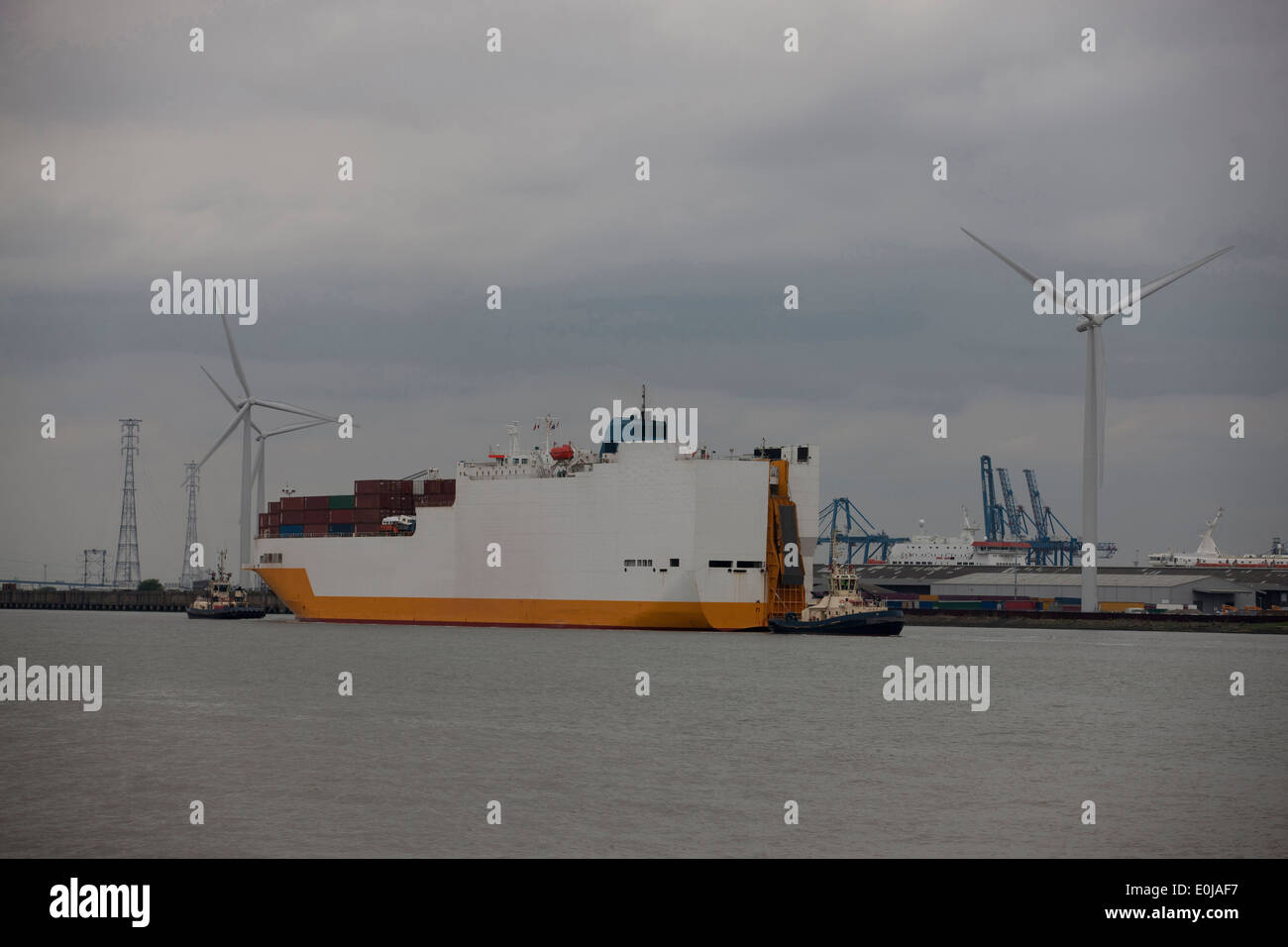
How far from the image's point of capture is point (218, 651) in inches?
2630

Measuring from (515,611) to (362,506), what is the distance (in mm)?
16590

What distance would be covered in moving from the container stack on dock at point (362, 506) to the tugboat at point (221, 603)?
2392 cm

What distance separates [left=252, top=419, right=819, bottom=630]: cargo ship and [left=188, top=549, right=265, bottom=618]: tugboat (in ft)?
115

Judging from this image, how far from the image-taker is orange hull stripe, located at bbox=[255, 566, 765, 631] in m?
76.0

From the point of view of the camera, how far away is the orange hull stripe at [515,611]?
76000 mm
